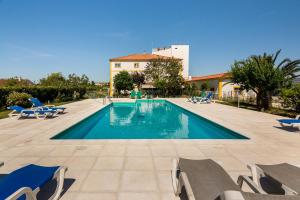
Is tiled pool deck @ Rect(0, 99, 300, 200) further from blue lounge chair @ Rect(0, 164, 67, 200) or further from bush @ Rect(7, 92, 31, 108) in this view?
bush @ Rect(7, 92, 31, 108)

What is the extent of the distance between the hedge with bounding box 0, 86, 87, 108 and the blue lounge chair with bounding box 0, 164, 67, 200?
15.6 metres

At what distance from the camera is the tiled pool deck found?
3.60m

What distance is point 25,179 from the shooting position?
9.47ft

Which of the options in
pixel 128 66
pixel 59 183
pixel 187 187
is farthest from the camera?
→ pixel 128 66

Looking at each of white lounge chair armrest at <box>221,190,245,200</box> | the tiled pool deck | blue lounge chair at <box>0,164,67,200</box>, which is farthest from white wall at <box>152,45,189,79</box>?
white lounge chair armrest at <box>221,190,245,200</box>

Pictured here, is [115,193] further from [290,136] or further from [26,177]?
[290,136]

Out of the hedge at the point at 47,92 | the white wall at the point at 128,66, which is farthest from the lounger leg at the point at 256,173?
the white wall at the point at 128,66

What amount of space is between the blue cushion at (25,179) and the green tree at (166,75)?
106 feet

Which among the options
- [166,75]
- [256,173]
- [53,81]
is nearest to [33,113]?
[256,173]

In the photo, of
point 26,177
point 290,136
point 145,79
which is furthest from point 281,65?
point 145,79

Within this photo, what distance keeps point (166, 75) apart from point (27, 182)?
114 feet

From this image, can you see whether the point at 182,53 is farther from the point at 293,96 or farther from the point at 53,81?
the point at 293,96

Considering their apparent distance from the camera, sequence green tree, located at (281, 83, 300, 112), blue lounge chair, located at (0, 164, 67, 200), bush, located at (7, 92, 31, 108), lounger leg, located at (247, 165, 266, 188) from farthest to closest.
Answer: bush, located at (7, 92, 31, 108) < green tree, located at (281, 83, 300, 112) < lounger leg, located at (247, 165, 266, 188) < blue lounge chair, located at (0, 164, 67, 200)

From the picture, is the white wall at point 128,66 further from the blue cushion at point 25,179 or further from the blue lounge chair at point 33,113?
the blue cushion at point 25,179
